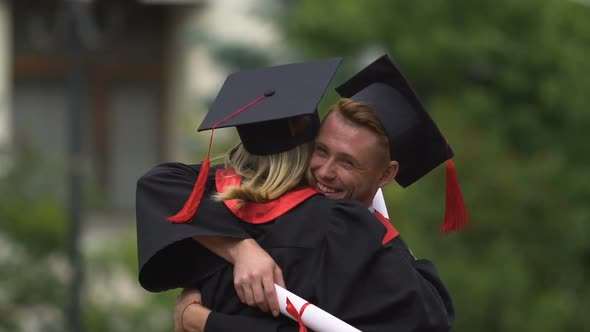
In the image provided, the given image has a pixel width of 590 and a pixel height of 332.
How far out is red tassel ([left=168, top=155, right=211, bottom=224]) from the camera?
347cm

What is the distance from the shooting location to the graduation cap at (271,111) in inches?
137

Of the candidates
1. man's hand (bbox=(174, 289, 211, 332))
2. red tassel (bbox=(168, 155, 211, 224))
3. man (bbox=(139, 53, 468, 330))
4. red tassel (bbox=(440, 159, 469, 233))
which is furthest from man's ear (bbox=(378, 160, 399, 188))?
man's hand (bbox=(174, 289, 211, 332))

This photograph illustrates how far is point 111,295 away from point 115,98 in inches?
276

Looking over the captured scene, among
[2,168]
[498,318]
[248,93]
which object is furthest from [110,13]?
[248,93]

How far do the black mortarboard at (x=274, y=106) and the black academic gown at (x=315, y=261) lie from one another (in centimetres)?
19

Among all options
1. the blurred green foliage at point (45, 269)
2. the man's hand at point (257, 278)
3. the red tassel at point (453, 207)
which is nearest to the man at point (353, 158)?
the man's hand at point (257, 278)

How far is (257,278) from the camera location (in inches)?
133

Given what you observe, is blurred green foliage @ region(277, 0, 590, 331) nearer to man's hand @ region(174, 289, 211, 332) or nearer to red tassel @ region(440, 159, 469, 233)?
red tassel @ region(440, 159, 469, 233)

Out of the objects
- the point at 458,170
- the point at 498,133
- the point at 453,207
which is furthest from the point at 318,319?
the point at 498,133

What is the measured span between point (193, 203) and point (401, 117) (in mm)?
604

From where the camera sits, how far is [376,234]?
11.2 ft

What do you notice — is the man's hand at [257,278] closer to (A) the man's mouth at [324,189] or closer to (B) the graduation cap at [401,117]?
(A) the man's mouth at [324,189]

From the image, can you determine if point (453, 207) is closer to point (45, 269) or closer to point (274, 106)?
point (274, 106)

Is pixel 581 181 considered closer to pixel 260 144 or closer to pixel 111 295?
pixel 111 295
